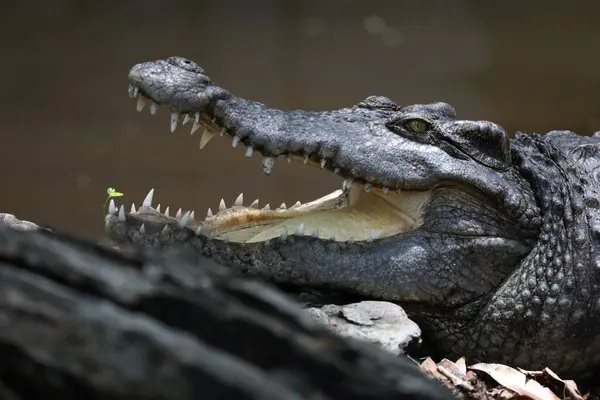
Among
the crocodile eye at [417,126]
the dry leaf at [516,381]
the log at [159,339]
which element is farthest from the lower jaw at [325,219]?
the log at [159,339]

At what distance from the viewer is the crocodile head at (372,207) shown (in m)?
2.31

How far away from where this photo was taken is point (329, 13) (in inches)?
212

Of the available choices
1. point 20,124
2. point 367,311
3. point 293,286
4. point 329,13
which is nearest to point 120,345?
point 367,311

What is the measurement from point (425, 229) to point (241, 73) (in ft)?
9.82

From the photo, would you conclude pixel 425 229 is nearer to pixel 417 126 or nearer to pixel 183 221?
pixel 417 126

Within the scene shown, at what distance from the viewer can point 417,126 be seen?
8.27ft

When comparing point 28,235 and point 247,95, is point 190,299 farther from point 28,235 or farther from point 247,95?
point 247,95

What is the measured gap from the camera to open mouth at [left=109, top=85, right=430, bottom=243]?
2.35 metres

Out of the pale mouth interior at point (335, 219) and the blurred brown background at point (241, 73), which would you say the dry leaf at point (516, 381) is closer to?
the pale mouth interior at point (335, 219)

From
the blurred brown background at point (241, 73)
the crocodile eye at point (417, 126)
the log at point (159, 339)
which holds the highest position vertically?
the log at point (159, 339)

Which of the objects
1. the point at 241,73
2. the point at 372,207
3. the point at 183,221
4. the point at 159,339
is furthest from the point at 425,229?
the point at 241,73

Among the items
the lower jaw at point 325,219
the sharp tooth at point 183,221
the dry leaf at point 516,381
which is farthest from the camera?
the lower jaw at point 325,219

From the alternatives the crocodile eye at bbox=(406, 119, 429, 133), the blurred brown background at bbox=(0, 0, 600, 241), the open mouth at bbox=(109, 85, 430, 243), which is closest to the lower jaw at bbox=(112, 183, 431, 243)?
the open mouth at bbox=(109, 85, 430, 243)

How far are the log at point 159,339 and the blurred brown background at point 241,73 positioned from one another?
335cm
